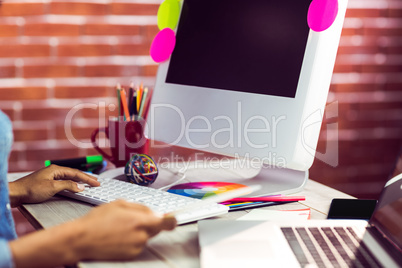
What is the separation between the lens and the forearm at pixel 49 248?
0.50 m

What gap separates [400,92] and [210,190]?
1234mm

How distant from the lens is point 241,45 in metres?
0.90

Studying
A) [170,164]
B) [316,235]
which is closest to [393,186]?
[316,235]

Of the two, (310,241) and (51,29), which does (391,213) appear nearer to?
(310,241)

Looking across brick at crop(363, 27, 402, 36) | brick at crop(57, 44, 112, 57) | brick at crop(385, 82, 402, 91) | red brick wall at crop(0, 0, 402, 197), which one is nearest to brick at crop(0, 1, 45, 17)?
red brick wall at crop(0, 0, 402, 197)

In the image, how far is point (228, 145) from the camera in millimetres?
888

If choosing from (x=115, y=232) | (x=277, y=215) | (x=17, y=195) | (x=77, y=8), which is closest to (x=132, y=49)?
(x=77, y=8)

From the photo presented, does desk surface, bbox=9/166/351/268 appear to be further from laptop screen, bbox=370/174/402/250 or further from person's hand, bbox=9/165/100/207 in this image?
laptop screen, bbox=370/174/402/250

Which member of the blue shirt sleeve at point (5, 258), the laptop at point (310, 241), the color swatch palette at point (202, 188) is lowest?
the color swatch palette at point (202, 188)

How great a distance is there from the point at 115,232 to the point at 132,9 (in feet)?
3.58

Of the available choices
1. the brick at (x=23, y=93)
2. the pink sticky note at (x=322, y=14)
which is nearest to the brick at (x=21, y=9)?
the brick at (x=23, y=93)

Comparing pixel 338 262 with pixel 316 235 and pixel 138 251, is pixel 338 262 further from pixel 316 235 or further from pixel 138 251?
pixel 138 251

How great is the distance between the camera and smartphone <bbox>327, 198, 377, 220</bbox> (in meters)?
0.71

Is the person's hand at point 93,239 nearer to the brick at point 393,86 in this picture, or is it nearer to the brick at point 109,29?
the brick at point 109,29
